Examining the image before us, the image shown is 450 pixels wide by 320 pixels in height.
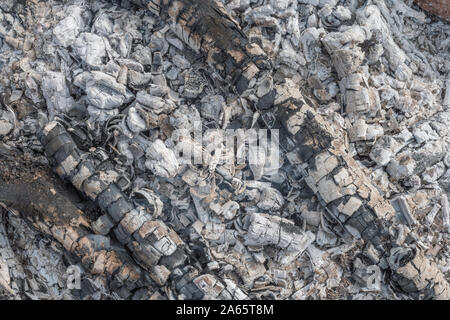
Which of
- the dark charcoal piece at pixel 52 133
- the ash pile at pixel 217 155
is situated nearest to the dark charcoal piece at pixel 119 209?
the ash pile at pixel 217 155

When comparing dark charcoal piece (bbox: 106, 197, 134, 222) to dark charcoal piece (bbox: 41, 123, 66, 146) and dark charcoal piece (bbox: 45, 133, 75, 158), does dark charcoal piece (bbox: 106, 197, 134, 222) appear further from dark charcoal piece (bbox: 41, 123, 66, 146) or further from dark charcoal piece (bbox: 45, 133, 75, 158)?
dark charcoal piece (bbox: 41, 123, 66, 146)

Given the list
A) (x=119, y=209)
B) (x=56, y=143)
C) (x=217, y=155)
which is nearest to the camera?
(x=119, y=209)

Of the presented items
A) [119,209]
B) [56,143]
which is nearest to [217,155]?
[119,209]

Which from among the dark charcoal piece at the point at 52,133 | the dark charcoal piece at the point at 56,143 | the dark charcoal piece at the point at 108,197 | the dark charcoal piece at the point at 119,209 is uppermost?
the dark charcoal piece at the point at 52,133

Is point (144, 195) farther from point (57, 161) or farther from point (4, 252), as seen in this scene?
point (4, 252)

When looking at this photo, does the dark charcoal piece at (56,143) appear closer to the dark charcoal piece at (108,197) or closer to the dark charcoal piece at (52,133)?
the dark charcoal piece at (52,133)

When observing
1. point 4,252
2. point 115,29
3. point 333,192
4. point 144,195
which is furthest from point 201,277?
point 115,29

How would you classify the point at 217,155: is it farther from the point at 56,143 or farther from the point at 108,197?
the point at 56,143

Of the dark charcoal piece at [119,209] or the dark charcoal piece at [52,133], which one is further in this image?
the dark charcoal piece at [52,133]

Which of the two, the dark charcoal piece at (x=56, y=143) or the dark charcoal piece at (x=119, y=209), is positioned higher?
the dark charcoal piece at (x=56, y=143)
